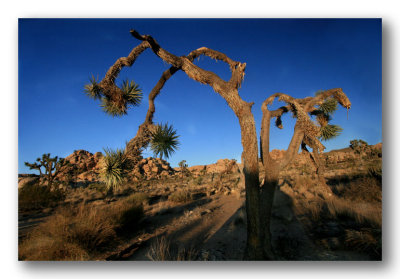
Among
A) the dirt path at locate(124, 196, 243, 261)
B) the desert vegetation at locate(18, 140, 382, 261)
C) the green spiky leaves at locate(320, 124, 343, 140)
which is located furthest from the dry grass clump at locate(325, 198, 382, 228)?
the green spiky leaves at locate(320, 124, 343, 140)

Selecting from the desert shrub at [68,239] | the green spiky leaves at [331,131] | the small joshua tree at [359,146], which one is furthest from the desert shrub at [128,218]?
the small joshua tree at [359,146]

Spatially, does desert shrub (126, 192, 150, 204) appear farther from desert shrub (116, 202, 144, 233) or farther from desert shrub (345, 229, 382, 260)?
desert shrub (345, 229, 382, 260)

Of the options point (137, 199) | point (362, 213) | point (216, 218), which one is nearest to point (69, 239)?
point (216, 218)

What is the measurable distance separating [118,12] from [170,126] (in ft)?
9.81

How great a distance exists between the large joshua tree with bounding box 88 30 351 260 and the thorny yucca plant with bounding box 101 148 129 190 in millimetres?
327

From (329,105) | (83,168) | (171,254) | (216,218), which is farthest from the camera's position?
(83,168)

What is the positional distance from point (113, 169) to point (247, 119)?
11.1 ft

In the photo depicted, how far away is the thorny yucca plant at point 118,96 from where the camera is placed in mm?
4516

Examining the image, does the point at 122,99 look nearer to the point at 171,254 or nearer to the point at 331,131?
the point at 171,254

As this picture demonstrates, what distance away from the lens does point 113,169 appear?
159 inches

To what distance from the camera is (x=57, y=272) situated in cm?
290

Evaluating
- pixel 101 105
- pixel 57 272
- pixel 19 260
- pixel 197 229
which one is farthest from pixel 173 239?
pixel 101 105

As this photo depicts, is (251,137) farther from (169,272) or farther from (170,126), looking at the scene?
(170,126)

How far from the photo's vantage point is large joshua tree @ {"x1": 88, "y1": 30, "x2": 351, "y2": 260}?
9.03ft
